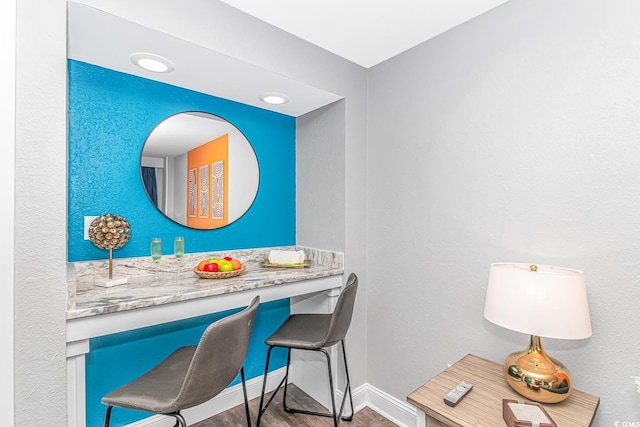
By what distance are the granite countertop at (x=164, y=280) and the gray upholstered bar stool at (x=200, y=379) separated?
1.06ft

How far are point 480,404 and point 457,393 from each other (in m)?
0.08

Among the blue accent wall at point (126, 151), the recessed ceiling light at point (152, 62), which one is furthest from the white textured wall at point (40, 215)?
the blue accent wall at point (126, 151)

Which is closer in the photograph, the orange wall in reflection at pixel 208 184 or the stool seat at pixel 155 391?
the stool seat at pixel 155 391

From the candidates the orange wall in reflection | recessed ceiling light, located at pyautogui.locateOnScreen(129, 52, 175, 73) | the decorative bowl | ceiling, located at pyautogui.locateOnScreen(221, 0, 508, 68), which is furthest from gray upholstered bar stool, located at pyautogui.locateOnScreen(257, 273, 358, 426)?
recessed ceiling light, located at pyautogui.locateOnScreen(129, 52, 175, 73)

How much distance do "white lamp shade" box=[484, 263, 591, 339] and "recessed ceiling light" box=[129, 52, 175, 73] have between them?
6.25 feet

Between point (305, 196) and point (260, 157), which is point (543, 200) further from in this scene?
point (260, 157)

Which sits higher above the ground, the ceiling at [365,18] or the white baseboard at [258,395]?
the ceiling at [365,18]

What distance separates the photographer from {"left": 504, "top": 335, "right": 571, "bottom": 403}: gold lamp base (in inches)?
47.4

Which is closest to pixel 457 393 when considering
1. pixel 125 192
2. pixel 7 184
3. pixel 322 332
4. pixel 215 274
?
pixel 322 332

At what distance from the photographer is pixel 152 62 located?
165 cm

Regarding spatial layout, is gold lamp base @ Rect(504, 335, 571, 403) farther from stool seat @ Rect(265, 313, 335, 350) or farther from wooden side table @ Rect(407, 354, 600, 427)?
stool seat @ Rect(265, 313, 335, 350)

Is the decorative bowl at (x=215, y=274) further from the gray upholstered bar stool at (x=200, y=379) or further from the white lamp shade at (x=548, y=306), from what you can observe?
the white lamp shade at (x=548, y=306)

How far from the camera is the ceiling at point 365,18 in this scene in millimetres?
1601

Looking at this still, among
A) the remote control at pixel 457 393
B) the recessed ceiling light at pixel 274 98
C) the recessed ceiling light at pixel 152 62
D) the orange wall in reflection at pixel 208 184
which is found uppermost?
the recessed ceiling light at pixel 152 62
